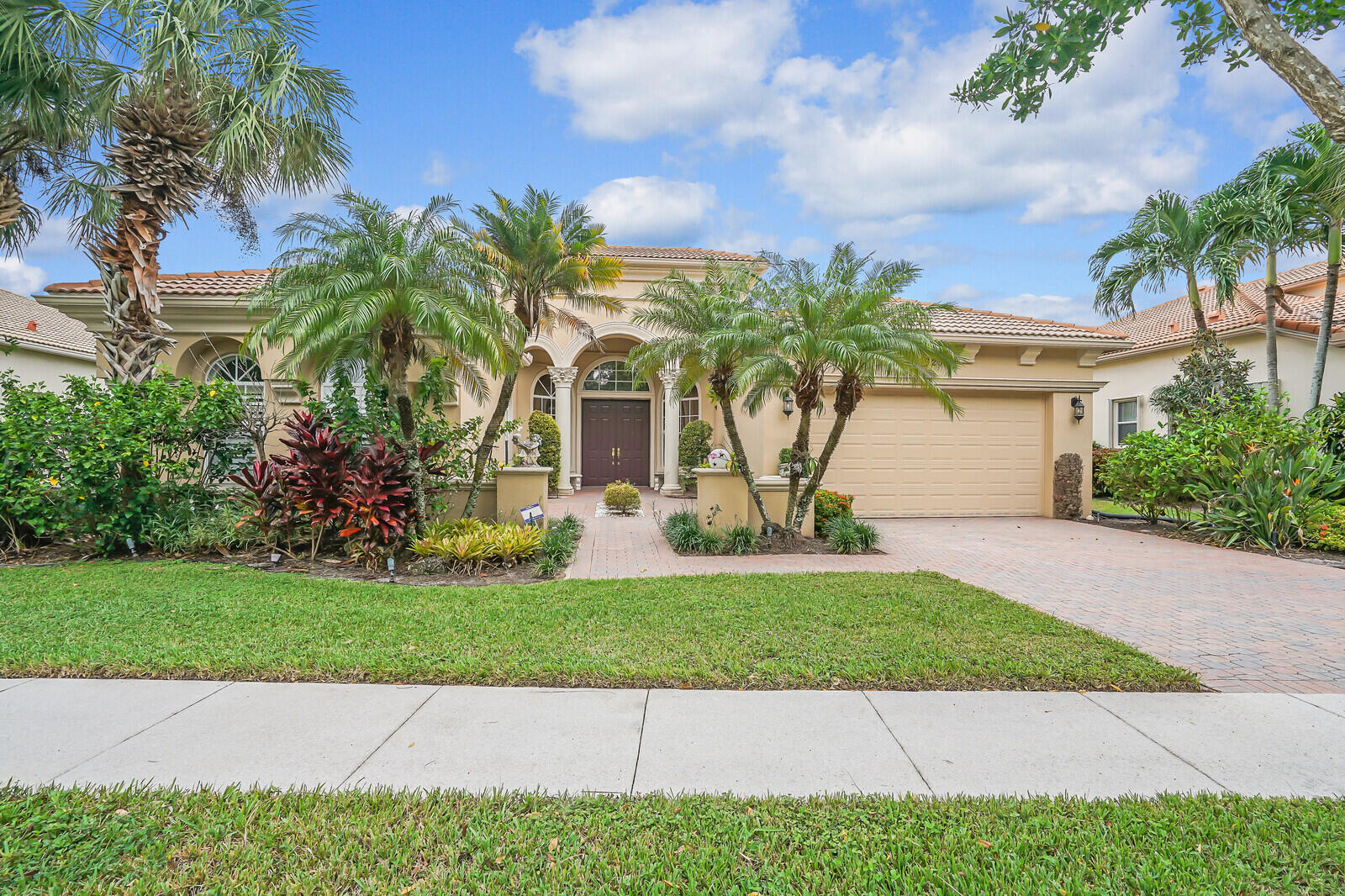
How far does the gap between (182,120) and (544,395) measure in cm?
986

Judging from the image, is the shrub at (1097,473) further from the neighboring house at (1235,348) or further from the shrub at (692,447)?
the shrub at (692,447)

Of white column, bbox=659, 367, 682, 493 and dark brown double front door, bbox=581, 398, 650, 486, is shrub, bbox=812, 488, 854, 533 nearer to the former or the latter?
white column, bbox=659, 367, 682, 493

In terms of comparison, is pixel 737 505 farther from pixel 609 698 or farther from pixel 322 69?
pixel 322 69

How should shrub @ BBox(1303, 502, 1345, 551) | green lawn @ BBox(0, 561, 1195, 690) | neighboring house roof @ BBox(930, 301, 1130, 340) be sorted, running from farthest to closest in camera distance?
1. neighboring house roof @ BBox(930, 301, 1130, 340)
2. shrub @ BBox(1303, 502, 1345, 551)
3. green lawn @ BBox(0, 561, 1195, 690)

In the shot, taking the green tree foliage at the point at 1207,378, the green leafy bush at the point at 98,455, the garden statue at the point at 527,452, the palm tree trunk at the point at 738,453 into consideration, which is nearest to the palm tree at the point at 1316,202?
the green tree foliage at the point at 1207,378

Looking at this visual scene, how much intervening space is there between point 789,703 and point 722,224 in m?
21.9

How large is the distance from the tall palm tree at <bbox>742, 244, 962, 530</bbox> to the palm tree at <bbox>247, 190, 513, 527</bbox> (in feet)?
12.3

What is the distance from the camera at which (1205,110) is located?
6.02 meters

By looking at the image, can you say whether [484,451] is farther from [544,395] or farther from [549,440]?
[544,395]

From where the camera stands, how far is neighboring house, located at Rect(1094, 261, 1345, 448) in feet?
45.5

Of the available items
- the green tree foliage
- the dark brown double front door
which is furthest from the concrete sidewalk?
the dark brown double front door

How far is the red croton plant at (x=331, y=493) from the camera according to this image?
313 inches

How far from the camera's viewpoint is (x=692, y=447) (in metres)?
16.2

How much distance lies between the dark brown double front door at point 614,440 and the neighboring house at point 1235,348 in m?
11.8
